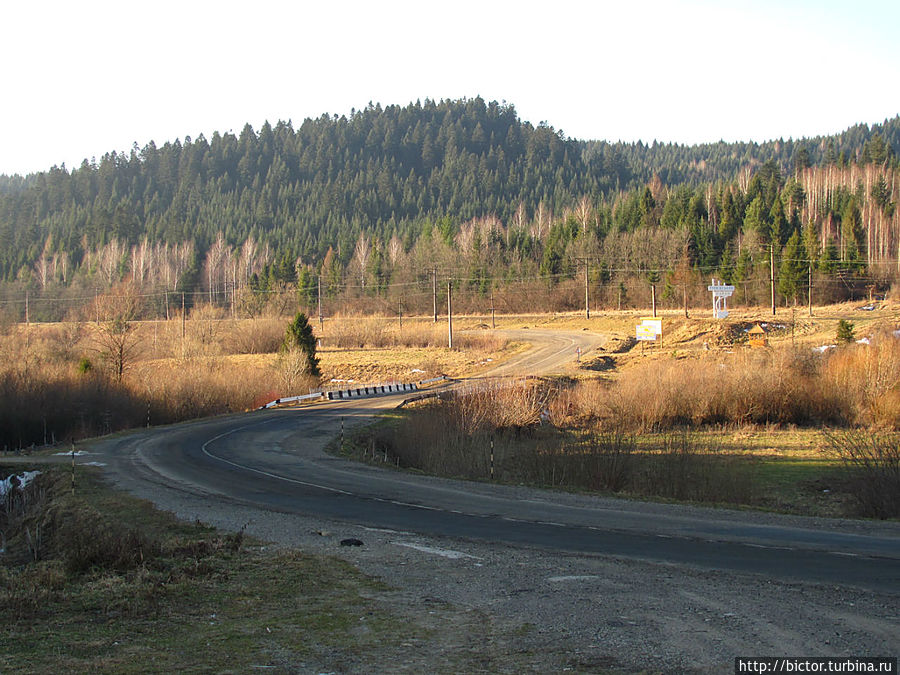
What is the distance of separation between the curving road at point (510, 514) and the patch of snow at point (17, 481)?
7.55ft

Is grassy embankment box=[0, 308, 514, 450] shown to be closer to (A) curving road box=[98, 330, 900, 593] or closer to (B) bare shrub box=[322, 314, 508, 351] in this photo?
(B) bare shrub box=[322, 314, 508, 351]

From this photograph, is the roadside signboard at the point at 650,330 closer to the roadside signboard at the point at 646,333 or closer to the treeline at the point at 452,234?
the roadside signboard at the point at 646,333

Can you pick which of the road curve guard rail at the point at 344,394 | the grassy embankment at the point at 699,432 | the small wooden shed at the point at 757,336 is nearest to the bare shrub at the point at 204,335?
the road curve guard rail at the point at 344,394

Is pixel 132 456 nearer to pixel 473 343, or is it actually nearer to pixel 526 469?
pixel 526 469

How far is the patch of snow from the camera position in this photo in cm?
2352

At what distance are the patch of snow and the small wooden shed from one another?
2065 inches

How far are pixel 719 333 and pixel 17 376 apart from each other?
181 ft

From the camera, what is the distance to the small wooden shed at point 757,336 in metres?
62.4

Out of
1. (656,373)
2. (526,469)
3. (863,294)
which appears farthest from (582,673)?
(863,294)

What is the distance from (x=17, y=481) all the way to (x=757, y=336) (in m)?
60.8

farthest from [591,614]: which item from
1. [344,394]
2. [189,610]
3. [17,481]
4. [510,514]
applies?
[344,394]

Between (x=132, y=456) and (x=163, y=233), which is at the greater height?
(x=163, y=233)

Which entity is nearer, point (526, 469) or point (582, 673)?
point (582, 673)

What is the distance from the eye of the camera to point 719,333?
69812 millimetres
